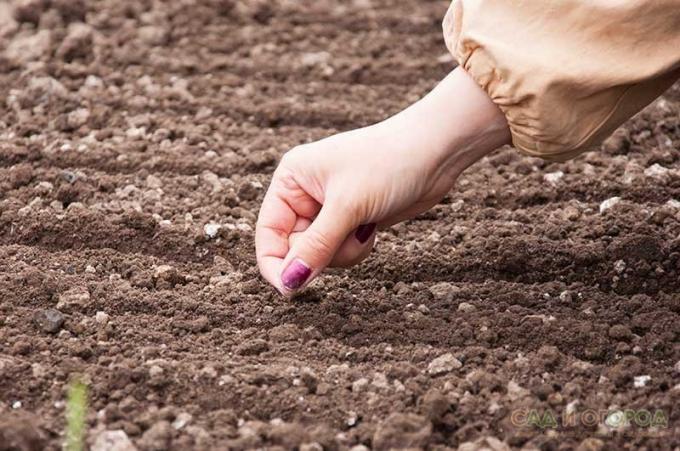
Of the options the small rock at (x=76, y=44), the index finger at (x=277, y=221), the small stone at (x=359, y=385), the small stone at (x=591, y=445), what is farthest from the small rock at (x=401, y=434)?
the small rock at (x=76, y=44)

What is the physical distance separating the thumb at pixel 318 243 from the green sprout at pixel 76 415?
42cm

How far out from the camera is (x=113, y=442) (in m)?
1.83

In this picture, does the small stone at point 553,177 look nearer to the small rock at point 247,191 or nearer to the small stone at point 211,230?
the small rock at point 247,191

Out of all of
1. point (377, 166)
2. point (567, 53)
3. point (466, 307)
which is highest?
point (567, 53)

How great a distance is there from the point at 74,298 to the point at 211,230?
40cm

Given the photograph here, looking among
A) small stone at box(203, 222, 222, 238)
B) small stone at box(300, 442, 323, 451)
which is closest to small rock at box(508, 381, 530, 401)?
small stone at box(300, 442, 323, 451)

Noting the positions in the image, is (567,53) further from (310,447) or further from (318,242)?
(310,447)

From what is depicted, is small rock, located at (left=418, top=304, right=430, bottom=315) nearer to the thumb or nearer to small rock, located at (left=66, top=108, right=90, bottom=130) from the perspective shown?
the thumb

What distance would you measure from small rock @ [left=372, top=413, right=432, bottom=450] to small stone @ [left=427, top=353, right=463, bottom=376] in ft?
0.59

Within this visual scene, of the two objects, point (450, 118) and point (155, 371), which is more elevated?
point (450, 118)

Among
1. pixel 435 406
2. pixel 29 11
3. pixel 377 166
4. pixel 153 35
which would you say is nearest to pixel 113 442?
pixel 435 406

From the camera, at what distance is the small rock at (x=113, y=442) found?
182 centimetres

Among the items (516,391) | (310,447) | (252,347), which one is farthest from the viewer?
(252,347)

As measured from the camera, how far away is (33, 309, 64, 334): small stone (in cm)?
214
